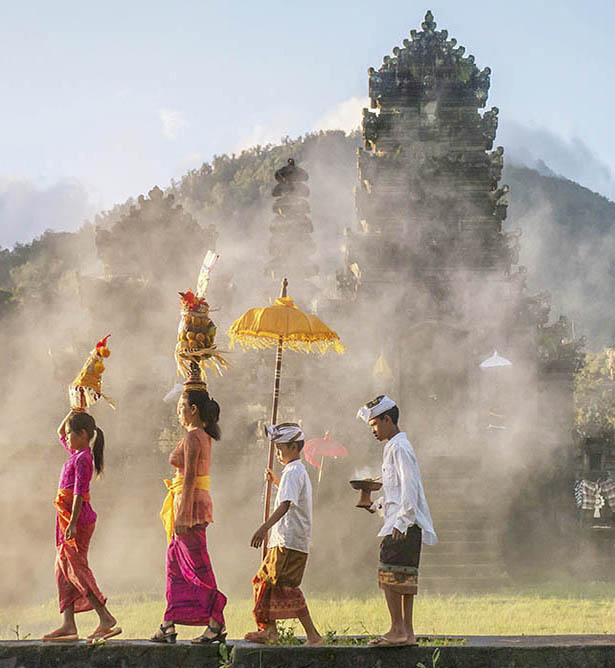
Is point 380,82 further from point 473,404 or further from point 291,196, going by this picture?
point 473,404

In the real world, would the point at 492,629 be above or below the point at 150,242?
below

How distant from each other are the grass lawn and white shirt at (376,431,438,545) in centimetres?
630

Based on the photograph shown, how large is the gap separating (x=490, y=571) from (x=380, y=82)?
41.2 ft

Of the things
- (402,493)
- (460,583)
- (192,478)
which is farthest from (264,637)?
(460,583)

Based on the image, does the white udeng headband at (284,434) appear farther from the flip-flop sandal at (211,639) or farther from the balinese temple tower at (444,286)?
the balinese temple tower at (444,286)

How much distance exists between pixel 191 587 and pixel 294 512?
1.08 meters

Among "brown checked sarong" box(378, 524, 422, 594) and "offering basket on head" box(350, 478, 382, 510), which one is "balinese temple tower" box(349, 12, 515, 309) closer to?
"offering basket on head" box(350, 478, 382, 510)

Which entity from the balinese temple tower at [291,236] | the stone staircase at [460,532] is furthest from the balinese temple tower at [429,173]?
the stone staircase at [460,532]

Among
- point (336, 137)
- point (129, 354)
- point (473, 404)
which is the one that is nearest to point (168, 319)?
point (129, 354)

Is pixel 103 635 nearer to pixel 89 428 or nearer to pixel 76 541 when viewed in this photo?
pixel 76 541

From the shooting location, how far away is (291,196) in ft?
77.8

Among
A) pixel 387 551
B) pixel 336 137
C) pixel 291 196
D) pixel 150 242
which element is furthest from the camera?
pixel 336 137

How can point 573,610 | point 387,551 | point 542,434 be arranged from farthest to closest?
point 542,434
point 573,610
point 387,551

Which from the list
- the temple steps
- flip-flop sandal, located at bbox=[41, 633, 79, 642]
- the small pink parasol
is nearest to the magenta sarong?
flip-flop sandal, located at bbox=[41, 633, 79, 642]
